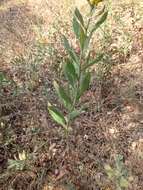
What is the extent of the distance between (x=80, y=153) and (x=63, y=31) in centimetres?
147

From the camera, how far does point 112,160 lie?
2830 mm

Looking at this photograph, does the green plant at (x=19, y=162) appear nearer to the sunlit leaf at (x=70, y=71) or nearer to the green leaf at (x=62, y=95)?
the green leaf at (x=62, y=95)

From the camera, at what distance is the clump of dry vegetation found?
2.81 meters

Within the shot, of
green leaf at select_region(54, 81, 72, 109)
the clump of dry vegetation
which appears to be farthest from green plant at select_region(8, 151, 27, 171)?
green leaf at select_region(54, 81, 72, 109)

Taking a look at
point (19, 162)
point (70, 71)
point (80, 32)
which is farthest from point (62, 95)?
point (19, 162)

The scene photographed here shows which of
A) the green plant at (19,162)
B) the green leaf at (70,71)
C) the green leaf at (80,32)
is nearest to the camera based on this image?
the green leaf at (80,32)

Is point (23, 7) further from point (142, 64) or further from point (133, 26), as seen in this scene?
point (142, 64)

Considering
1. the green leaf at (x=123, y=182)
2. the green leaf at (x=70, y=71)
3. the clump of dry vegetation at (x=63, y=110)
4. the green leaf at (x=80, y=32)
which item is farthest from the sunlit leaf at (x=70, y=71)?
the green leaf at (x=123, y=182)

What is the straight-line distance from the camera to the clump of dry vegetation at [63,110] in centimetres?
281

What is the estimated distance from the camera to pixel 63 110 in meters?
3.24

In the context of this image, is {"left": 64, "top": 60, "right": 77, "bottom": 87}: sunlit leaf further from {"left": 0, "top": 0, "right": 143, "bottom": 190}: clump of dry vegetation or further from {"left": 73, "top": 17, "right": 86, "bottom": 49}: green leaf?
{"left": 0, "top": 0, "right": 143, "bottom": 190}: clump of dry vegetation

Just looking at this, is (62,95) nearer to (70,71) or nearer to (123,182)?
(70,71)

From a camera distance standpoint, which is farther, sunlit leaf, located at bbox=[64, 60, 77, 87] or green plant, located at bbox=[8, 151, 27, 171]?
green plant, located at bbox=[8, 151, 27, 171]

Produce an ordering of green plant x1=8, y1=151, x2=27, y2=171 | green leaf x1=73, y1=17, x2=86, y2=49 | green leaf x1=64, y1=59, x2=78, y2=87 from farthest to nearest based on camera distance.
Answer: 1. green plant x1=8, y1=151, x2=27, y2=171
2. green leaf x1=64, y1=59, x2=78, y2=87
3. green leaf x1=73, y1=17, x2=86, y2=49
